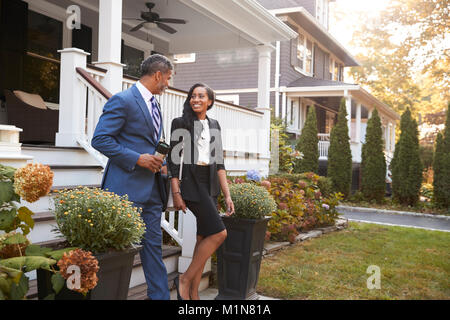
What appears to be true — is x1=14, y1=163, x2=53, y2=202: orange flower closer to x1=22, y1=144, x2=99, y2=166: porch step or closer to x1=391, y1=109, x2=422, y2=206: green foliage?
x1=22, y1=144, x2=99, y2=166: porch step

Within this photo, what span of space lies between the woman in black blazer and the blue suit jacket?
0.50m

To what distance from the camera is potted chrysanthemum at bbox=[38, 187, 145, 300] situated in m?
A: 2.34

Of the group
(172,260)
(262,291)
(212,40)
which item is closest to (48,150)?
(172,260)

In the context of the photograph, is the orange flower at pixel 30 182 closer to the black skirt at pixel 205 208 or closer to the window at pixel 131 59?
the black skirt at pixel 205 208

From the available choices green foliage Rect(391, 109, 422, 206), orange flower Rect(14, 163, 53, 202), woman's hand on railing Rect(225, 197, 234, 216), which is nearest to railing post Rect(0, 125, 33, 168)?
orange flower Rect(14, 163, 53, 202)

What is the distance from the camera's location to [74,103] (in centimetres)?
546

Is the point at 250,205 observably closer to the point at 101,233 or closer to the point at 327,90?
the point at 101,233

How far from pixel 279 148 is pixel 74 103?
750 centimetres

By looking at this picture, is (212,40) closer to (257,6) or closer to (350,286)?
(257,6)

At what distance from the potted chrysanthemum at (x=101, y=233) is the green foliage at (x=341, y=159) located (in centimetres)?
1308

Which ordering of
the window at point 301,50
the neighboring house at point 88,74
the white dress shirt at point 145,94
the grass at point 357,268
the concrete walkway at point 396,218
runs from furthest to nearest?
the window at point 301,50
the concrete walkway at point 396,218
the neighboring house at point 88,74
the grass at point 357,268
the white dress shirt at point 145,94

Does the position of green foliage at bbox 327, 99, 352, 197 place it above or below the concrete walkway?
above

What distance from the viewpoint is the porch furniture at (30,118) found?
6742mm

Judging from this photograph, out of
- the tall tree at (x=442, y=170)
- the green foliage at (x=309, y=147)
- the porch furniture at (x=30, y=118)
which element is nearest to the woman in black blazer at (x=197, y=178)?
the porch furniture at (x=30, y=118)
